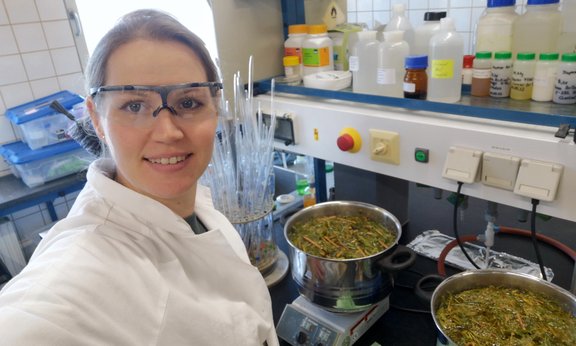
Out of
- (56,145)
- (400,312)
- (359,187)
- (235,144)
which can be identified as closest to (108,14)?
(56,145)

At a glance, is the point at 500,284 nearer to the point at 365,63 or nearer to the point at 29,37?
the point at 365,63

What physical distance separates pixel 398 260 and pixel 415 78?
52cm

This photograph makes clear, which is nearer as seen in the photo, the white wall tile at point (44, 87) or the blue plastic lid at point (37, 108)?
the blue plastic lid at point (37, 108)

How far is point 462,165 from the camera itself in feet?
3.33

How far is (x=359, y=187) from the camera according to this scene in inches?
Answer: 59.5

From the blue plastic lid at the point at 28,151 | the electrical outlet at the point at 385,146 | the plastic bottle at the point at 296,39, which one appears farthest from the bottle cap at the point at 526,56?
the blue plastic lid at the point at 28,151

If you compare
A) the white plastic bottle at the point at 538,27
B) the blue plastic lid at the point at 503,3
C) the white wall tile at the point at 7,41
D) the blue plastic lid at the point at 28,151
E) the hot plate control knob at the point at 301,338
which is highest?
the white wall tile at the point at 7,41

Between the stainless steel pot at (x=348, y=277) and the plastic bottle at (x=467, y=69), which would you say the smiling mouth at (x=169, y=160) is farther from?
the plastic bottle at (x=467, y=69)

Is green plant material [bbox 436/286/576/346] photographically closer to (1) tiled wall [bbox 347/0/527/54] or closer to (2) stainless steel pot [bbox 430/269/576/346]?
(2) stainless steel pot [bbox 430/269/576/346]

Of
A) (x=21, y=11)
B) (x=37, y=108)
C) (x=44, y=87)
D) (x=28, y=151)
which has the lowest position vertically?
(x=28, y=151)

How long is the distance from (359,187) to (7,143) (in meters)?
2.30

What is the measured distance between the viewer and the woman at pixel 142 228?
0.58m

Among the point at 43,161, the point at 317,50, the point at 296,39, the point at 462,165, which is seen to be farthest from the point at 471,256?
the point at 43,161

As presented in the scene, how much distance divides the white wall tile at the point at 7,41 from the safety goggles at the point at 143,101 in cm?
216
